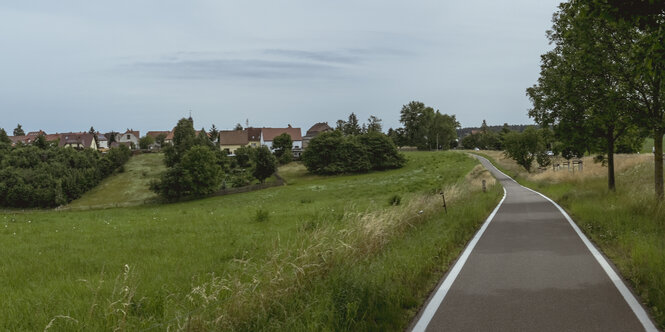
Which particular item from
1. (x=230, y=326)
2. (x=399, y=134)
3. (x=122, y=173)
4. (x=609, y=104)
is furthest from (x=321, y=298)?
(x=399, y=134)

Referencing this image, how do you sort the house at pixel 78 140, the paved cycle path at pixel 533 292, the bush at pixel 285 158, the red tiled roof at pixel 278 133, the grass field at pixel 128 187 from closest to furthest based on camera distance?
the paved cycle path at pixel 533 292 → the grass field at pixel 128 187 → the bush at pixel 285 158 → the red tiled roof at pixel 278 133 → the house at pixel 78 140

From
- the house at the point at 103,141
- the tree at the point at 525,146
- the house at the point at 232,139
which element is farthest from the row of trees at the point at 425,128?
the house at the point at 103,141

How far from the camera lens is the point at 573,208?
48.8ft

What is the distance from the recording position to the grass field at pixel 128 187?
2451 inches

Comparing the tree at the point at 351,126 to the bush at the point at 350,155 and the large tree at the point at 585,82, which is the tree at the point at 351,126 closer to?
the bush at the point at 350,155

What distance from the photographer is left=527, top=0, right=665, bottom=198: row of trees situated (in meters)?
15.3

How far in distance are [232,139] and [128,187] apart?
5524 centimetres

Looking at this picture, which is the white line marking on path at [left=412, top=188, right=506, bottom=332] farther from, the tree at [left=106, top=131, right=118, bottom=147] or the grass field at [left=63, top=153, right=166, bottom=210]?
the tree at [left=106, top=131, right=118, bottom=147]

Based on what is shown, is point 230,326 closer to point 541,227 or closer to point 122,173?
point 541,227

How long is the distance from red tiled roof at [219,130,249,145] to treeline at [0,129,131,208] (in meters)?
38.1

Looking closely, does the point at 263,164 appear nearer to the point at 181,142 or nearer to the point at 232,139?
the point at 181,142

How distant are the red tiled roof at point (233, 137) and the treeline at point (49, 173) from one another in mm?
38050

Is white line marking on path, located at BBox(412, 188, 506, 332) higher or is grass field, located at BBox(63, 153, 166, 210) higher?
white line marking on path, located at BBox(412, 188, 506, 332)

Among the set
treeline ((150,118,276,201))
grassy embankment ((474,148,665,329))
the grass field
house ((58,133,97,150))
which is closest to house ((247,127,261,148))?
the grass field
